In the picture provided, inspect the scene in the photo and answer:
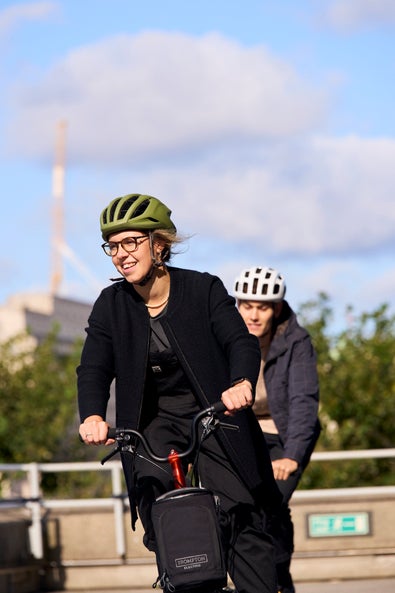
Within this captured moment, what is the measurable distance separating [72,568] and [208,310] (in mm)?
7562

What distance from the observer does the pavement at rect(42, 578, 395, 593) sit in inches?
461

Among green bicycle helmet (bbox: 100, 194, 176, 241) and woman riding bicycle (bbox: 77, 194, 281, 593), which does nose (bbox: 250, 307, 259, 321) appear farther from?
green bicycle helmet (bbox: 100, 194, 176, 241)

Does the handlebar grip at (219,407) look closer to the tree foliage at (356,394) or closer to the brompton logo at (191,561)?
the brompton logo at (191,561)

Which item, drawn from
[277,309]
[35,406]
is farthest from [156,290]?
[35,406]

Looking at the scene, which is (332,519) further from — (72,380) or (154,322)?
(72,380)

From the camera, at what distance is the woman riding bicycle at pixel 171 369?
247 inches

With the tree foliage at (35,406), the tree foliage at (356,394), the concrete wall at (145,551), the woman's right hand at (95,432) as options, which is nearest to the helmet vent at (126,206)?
the woman's right hand at (95,432)

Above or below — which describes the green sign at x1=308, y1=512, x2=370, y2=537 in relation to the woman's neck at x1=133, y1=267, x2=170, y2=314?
below

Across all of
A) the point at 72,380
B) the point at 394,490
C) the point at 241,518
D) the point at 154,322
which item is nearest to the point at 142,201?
the point at 154,322

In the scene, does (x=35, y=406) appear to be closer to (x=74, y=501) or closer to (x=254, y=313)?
(x=74, y=501)

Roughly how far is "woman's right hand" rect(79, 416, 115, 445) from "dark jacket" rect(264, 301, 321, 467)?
7.50 ft

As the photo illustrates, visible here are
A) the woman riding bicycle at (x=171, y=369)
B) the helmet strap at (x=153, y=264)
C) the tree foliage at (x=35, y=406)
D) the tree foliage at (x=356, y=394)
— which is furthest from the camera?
the tree foliage at (x=35, y=406)

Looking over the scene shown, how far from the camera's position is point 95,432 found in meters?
5.99

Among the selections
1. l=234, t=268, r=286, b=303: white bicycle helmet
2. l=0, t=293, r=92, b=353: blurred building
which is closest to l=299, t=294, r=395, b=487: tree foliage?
l=234, t=268, r=286, b=303: white bicycle helmet
